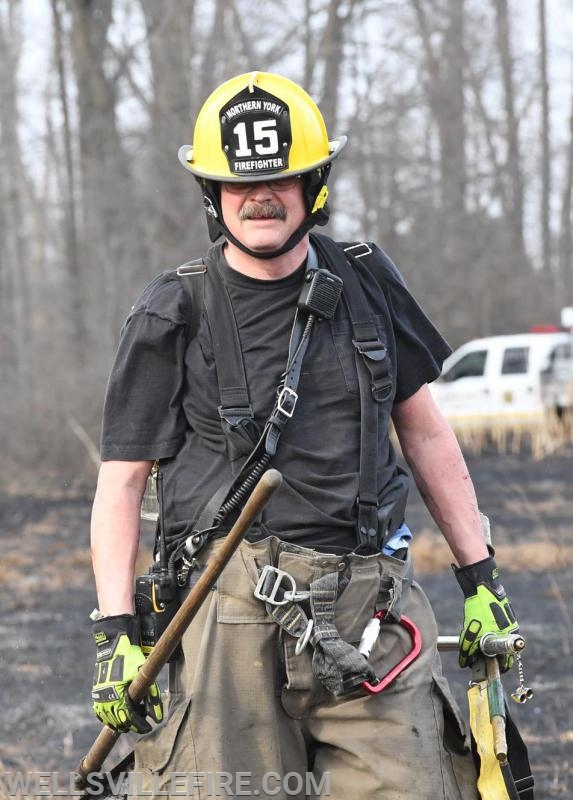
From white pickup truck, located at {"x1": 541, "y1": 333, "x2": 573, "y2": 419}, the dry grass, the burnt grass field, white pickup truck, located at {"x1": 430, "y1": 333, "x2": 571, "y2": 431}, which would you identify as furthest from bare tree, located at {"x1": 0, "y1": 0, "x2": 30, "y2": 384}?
the dry grass

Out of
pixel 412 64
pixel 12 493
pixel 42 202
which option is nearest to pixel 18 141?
pixel 42 202

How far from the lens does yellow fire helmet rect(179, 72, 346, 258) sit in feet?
10.7

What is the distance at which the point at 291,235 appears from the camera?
3305 mm

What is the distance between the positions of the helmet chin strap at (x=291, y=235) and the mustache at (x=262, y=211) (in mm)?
65

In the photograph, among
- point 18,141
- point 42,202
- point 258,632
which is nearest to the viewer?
point 258,632

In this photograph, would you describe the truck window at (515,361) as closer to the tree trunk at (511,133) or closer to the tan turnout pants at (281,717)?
the tree trunk at (511,133)

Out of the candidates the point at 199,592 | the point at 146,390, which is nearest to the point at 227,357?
the point at 146,390

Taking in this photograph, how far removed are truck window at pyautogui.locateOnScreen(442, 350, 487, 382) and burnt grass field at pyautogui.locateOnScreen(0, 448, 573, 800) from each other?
17.4 feet

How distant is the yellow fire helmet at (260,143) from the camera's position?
10.7 feet

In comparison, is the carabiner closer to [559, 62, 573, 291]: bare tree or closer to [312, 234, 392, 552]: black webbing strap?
[312, 234, 392, 552]: black webbing strap

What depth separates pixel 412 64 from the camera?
30.0 m

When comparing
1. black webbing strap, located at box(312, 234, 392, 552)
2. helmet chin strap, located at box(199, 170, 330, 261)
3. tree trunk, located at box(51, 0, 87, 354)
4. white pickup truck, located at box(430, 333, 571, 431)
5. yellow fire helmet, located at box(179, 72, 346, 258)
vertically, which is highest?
yellow fire helmet, located at box(179, 72, 346, 258)

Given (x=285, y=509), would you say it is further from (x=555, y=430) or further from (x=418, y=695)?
(x=555, y=430)

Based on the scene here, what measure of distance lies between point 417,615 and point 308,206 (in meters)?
1.12
